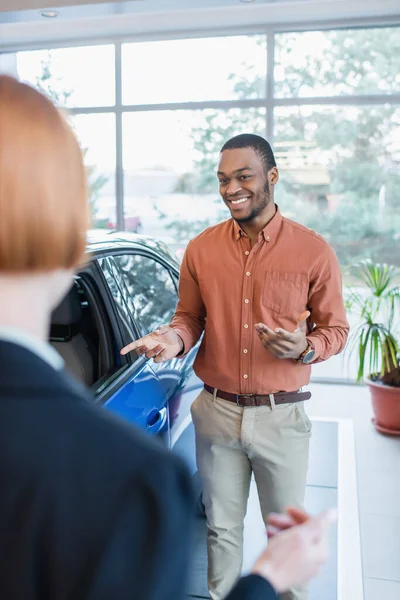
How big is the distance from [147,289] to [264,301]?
0.72 m

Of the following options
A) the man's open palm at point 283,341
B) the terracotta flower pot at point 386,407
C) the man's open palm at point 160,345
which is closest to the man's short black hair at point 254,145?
the man's open palm at point 283,341

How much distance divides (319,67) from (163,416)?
14.9ft

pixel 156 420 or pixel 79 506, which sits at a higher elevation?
pixel 79 506

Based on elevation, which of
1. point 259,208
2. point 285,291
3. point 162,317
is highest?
point 259,208

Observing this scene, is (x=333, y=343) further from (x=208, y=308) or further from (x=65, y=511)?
(x=65, y=511)

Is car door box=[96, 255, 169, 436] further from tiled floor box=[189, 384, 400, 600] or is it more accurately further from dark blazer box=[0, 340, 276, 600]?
dark blazer box=[0, 340, 276, 600]

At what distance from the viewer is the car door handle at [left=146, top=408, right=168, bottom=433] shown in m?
1.96

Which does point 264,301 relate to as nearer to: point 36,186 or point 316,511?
point 36,186

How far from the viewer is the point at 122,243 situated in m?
2.32

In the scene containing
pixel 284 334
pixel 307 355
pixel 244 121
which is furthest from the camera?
pixel 244 121

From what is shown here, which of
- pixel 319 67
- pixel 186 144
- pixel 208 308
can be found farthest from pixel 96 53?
pixel 208 308

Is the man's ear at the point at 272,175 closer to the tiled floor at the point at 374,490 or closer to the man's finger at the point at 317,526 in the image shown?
the man's finger at the point at 317,526

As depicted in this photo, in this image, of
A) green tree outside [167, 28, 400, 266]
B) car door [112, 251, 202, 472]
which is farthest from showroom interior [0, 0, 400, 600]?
car door [112, 251, 202, 472]

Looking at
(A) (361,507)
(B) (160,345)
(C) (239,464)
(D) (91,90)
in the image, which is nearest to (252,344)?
(B) (160,345)
